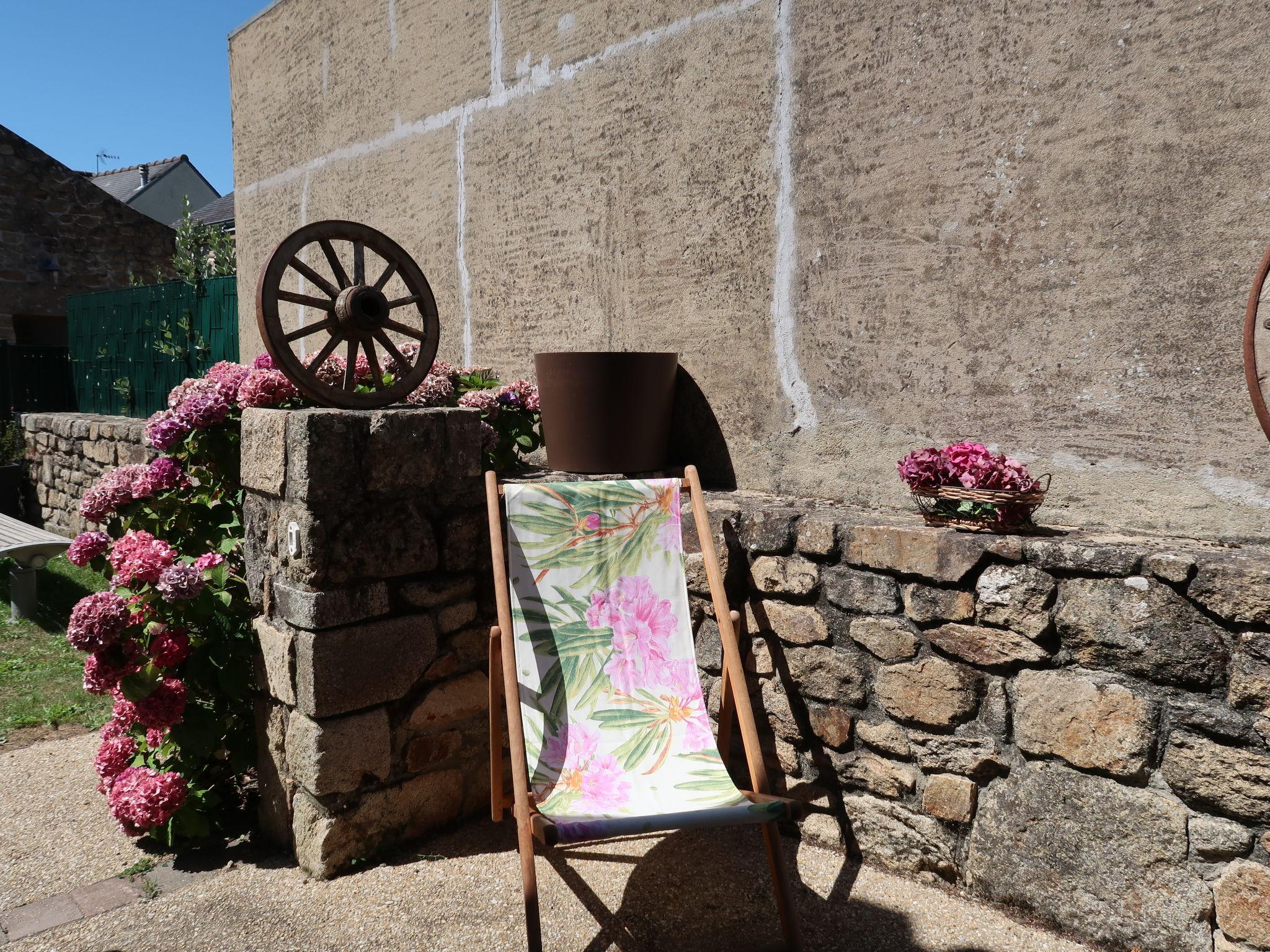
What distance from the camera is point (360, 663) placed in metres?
2.48

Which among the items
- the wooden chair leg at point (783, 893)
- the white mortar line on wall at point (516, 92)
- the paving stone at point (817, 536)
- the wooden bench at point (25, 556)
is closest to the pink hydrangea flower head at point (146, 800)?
the wooden chair leg at point (783, 893)

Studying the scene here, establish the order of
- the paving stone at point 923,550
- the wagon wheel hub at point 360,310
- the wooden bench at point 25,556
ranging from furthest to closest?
the wooden bench at point 25,556
the wagon wheel hub at point 360,310
the paving stone at point 923,550

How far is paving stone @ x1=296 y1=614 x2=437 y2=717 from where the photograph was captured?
2408 millimetres

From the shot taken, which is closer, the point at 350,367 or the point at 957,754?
the point at 957,754

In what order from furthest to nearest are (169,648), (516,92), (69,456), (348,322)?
(69,456)
(516,92)
(348,322)
(169,648)

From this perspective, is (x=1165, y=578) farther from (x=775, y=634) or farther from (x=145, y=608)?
(x=145, y=608)

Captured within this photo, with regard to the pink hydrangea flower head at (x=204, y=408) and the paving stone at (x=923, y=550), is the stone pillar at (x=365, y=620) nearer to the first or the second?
the pink hydrangea flower head at (x=204, y=408)

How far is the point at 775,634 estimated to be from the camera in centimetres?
258

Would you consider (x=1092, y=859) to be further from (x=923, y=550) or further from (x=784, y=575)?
(x=784, y=575)

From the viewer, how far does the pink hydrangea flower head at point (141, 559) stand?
2.60 m

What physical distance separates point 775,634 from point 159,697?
175 centimetres

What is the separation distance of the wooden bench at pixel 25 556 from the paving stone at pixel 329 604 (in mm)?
3048

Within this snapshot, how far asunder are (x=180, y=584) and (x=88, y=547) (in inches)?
22.1

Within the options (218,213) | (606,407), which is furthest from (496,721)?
(218,213)
